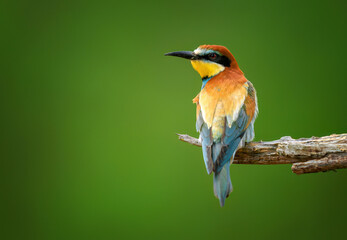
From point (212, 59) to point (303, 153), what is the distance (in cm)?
100

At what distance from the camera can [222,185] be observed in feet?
6.65

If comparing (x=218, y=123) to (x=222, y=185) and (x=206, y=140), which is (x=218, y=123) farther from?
(x=222, y=185)

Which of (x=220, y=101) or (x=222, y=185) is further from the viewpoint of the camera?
(x=220, y=101)

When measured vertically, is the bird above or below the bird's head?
below

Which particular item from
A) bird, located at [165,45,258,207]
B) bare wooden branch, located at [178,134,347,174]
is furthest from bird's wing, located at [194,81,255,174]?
bare wooden branch, located at [178,134,347,174]

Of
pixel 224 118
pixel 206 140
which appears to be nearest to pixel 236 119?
pixel 224 118

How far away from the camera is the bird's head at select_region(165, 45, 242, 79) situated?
2.64 metres

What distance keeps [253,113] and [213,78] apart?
40cm

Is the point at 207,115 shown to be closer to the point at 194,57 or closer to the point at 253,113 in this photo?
the point at 253,113

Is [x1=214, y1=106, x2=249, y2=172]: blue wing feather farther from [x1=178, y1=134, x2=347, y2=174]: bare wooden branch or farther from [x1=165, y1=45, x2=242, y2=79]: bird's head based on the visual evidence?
[x1=165, y1=45, x2=242, y2=79]: bird's head

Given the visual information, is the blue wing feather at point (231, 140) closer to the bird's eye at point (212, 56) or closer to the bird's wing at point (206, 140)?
the bird's wing at point (206, 140)

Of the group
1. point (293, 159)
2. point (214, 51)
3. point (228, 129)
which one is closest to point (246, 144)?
point (228, 129)

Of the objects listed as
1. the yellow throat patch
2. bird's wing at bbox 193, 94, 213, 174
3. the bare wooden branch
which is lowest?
the bare wooden branch

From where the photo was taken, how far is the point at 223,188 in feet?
6.62
